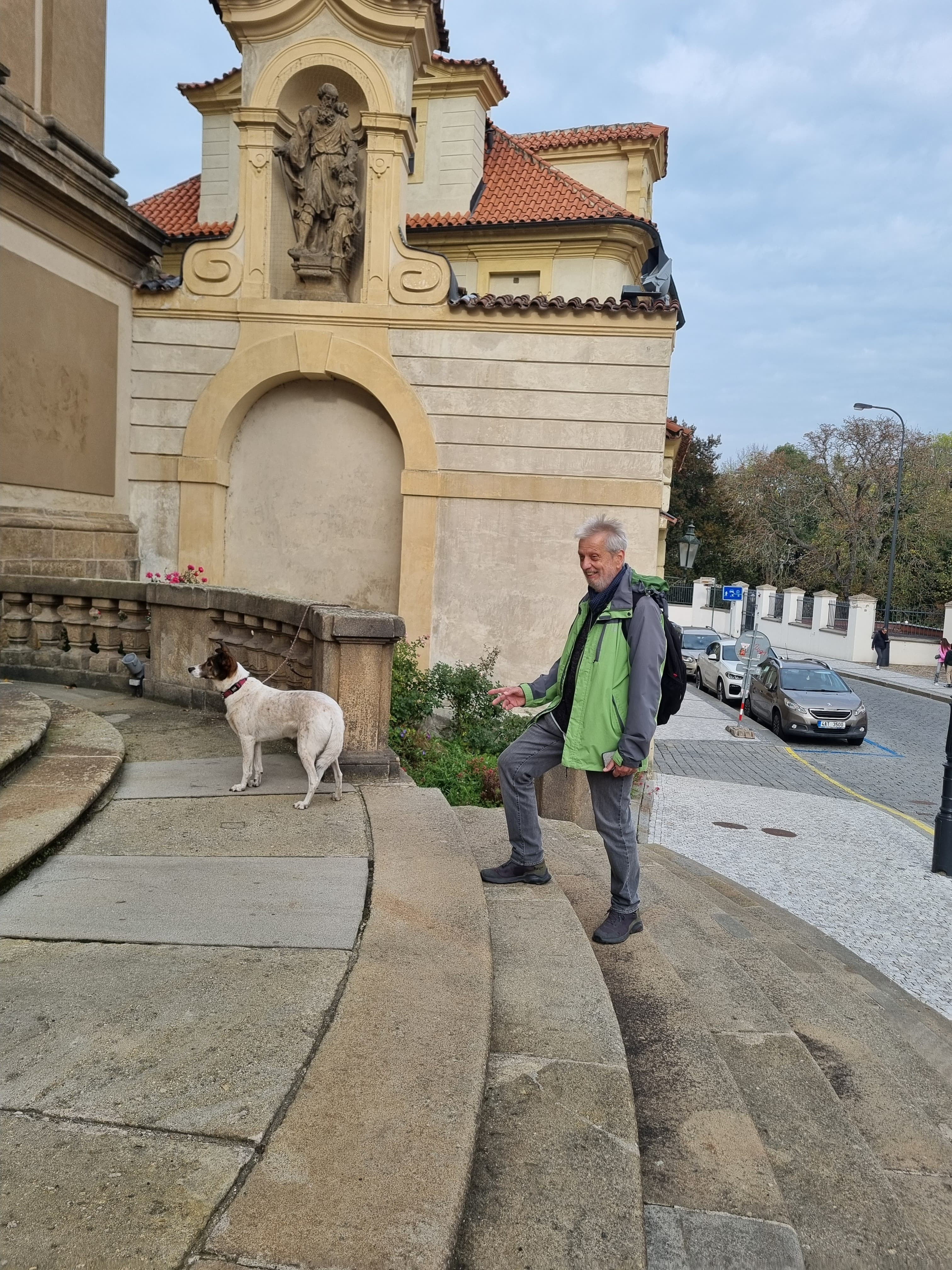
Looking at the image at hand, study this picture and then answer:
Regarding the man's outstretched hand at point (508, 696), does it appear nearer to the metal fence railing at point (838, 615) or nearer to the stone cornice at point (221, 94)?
the stone cornice at point (221, 94)

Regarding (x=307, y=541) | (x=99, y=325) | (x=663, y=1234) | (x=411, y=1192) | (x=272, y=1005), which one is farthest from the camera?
(x=307, y=541)

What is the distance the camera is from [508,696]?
482 cm

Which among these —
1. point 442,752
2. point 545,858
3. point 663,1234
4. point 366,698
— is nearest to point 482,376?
point 442,752

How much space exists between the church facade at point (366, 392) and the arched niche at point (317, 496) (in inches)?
1.3

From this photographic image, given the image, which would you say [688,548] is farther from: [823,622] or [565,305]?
[823,622]

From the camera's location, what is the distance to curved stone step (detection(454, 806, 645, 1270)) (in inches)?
88.5

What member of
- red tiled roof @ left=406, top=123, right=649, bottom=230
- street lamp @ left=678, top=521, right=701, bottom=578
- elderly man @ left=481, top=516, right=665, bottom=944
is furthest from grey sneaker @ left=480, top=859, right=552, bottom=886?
street lamp @ left=678, top=521, right=701, bottom=578

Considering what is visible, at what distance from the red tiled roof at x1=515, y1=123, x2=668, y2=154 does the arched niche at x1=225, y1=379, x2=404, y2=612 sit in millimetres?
13766

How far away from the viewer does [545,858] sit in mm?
5770

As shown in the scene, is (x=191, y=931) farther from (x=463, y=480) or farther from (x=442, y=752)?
Answer: (x=463, y=480)

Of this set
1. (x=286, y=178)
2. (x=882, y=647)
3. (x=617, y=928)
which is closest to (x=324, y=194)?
(x=286, y=178)

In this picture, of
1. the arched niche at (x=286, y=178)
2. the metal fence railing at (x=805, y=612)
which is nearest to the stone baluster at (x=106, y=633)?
the arched niche at (x=286, y=178)

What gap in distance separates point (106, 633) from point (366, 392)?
23.6 ft

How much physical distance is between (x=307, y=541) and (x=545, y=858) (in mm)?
10371
